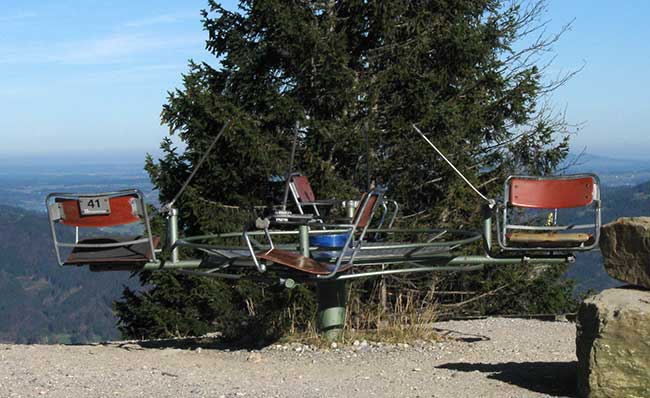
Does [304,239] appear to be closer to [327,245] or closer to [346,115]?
[327,245]

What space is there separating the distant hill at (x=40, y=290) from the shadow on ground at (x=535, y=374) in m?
105

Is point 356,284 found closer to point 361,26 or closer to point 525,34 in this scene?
point 361,26

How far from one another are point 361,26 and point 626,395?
1135cm

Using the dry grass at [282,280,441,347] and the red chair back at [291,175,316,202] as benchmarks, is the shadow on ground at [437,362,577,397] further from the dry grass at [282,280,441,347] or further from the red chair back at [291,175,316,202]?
the red chair back at [291,175,316,202]

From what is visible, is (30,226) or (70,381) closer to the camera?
(70,381)

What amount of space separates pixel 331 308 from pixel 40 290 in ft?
535

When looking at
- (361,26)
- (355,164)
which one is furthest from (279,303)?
(361,26)

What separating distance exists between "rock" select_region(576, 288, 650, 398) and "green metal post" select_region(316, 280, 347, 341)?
267 cm

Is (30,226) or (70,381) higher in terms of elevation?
(70,381)

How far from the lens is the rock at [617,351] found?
5715mm

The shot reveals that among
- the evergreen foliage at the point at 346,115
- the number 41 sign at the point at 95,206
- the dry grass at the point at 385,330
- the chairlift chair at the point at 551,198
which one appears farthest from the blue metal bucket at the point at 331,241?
the evergreen foliage at the point at 346,115

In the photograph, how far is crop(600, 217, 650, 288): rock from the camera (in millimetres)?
6430

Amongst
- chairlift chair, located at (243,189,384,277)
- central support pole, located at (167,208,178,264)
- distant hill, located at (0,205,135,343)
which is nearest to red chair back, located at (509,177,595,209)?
chairlift chair, located at (243,189,384,277)

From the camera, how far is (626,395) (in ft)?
18.9
